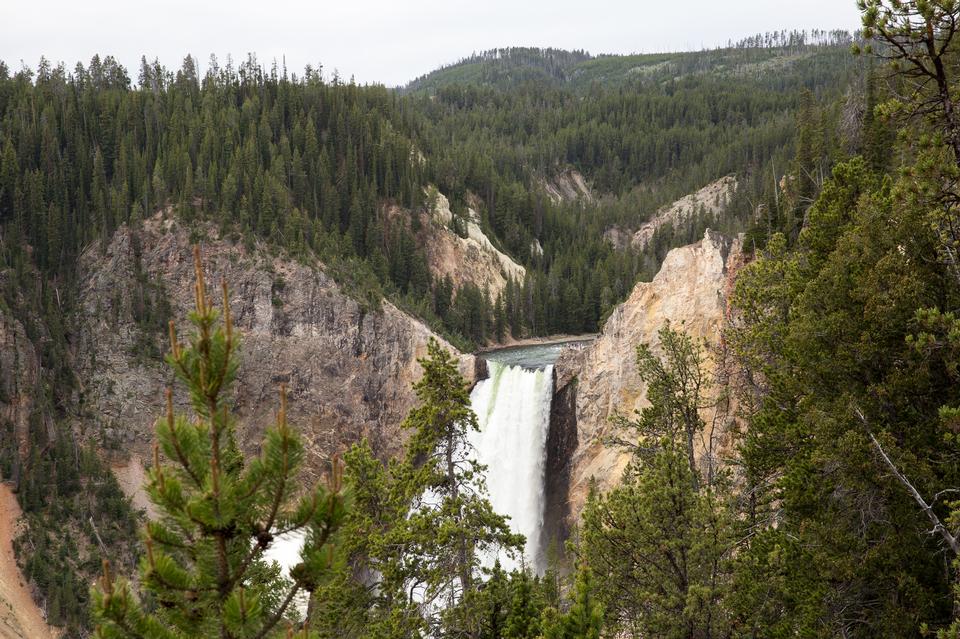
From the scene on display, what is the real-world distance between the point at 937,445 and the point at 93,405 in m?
69.9

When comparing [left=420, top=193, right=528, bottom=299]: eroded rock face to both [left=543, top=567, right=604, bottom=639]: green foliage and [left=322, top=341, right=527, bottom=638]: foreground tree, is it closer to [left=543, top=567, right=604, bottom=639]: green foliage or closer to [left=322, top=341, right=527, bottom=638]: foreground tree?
[left=322, top=341, right=527, bottom=638]: foreground tree

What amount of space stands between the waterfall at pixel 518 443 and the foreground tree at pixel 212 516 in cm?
4000

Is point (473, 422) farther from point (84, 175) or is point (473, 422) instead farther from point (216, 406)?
point (84, 175)

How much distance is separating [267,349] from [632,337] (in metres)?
36.1

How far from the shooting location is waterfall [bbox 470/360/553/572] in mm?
49500

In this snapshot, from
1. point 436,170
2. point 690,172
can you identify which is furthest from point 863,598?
point 690,172

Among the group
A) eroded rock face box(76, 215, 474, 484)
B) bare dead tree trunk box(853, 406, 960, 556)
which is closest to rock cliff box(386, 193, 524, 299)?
eroded rock face box(76, 215, 474, 484)

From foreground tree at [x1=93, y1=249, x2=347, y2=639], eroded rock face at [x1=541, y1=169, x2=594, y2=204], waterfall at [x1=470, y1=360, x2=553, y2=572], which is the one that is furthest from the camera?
eroded rock face at [x1=541, y1=169, x2=594, y2=204]

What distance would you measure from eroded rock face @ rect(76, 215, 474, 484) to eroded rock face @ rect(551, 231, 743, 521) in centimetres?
2084

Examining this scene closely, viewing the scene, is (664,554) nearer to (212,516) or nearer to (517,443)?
(212,516)

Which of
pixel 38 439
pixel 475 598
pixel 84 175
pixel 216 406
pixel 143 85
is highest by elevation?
pixel 143 85

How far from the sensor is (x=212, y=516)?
7.81 metres

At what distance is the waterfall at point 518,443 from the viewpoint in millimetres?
49500

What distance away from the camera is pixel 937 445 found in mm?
12688
